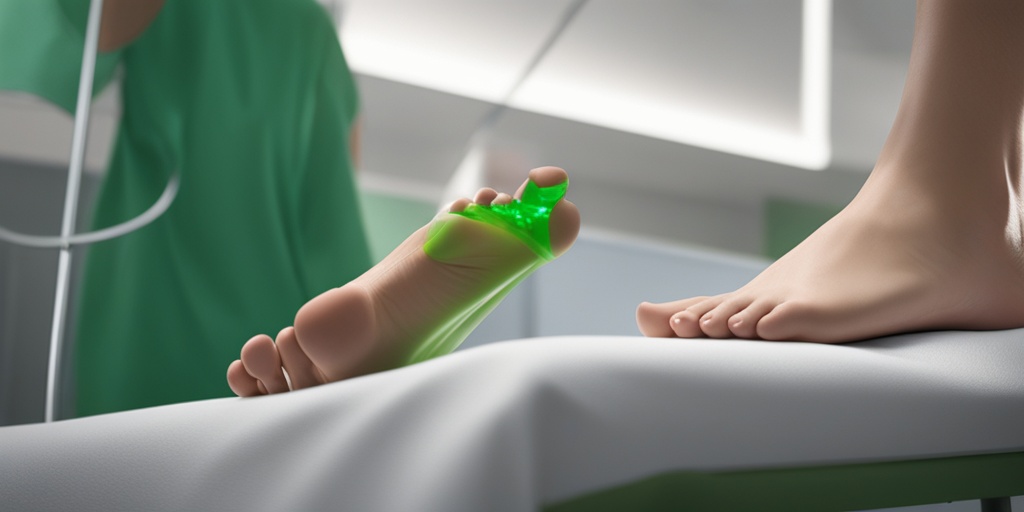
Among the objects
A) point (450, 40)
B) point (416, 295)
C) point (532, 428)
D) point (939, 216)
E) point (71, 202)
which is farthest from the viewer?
point (450, 40)

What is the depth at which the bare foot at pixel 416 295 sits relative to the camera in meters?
0.48

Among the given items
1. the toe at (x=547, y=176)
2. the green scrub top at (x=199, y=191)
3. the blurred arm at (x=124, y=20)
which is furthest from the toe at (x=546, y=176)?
the blurred arm at (x=124, y=20)

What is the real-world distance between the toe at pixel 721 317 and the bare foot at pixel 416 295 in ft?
0.40

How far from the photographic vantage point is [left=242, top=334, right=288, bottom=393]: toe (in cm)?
51

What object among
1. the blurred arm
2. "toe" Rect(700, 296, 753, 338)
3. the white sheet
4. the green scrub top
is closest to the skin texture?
"toe" Rect(700, 296, 753, 338)

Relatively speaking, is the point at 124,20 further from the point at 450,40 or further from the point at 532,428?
the point at 532,428

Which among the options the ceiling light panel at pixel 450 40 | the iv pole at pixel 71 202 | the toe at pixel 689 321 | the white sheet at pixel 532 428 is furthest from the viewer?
the ceiling light panel at pixel 450 40

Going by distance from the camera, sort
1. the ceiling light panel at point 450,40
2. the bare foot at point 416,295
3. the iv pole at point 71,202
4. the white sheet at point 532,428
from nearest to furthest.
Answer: the white sheet at point 532,428, the bare foot at point 416,295, the iv pole at point 71,202, the ceiling light panel at point 450,40

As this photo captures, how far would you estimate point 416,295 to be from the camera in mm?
500

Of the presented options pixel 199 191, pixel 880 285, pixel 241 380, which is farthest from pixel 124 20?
pixel 880 285

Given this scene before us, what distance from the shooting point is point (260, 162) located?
114 centimetres

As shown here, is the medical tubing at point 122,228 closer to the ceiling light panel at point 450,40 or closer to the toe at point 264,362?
the toe at point 264,362

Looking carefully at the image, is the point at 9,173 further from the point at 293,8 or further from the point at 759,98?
the point at 759,98

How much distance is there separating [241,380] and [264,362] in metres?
0.04
